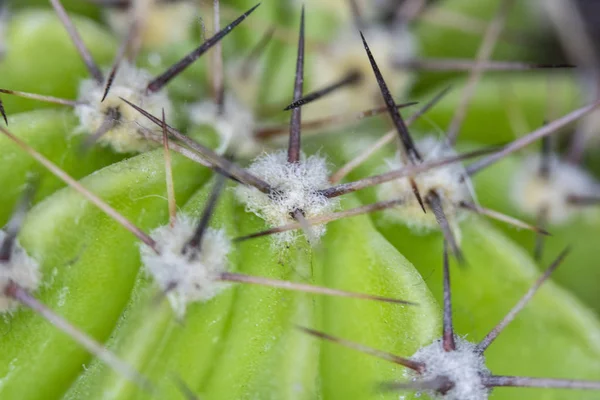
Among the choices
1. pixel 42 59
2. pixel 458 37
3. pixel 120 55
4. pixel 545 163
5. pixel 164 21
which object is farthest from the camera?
pixel 458 37

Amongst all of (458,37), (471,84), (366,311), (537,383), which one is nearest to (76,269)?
(366,311)

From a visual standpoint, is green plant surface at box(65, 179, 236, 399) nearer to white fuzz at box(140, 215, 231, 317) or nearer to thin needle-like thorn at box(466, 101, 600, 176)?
white fuzz at box(140, 215, 231, 317)

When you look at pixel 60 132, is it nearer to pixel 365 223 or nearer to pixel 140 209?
pixel 140 209

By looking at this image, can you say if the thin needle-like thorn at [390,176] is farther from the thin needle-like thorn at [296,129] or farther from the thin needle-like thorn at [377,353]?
the thin needle-like thorn at [377,353]

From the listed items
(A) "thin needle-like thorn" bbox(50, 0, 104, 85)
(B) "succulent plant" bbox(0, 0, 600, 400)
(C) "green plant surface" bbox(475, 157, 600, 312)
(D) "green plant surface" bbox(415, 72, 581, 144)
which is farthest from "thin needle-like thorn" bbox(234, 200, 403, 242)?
(D) "green plant surface" bbox(415, 72, 581, 144)

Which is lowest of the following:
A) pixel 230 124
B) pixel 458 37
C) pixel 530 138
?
pixel 230 124

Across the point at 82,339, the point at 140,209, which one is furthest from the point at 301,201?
the point at 82,339

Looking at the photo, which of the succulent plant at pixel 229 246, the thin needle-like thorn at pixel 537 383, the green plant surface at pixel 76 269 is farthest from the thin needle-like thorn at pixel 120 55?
the thin needle-like thorn at pixel 537 383

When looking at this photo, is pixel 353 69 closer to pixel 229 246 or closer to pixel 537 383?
pixel 229 246
